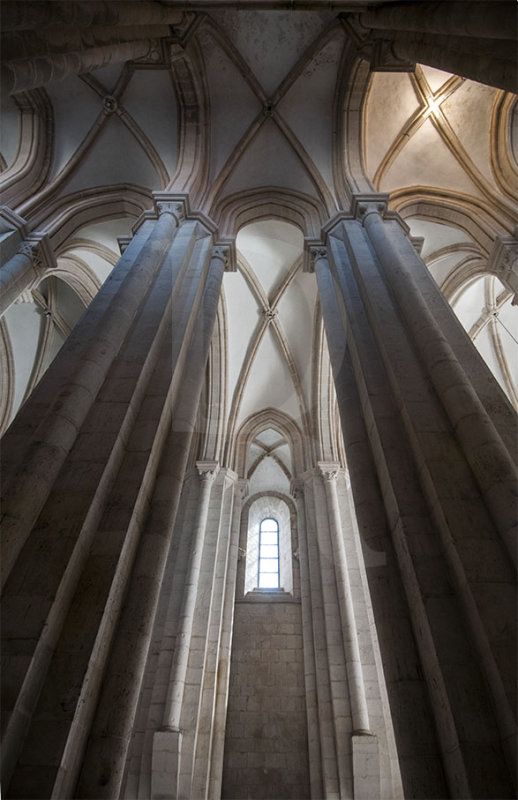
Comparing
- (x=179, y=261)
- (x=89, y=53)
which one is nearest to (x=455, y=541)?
(x=179, y=261)

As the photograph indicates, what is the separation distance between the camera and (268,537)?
13781 millimetres

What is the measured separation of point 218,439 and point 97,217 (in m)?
5.83

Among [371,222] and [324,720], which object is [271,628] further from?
[371,222]

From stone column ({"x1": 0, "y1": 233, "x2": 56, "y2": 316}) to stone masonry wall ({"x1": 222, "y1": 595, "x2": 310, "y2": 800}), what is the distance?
8.88m

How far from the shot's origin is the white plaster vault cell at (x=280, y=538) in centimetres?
1216

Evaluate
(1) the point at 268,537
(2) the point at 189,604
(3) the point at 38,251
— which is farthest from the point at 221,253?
(1) the point at 268,537

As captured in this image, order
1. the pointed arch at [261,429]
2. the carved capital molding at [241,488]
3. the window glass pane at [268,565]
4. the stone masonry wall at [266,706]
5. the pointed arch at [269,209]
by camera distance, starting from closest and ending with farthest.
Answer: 1. the pointed arch at [269,209]
2. the stone masonry wall at [266,706]
3. the carved capital molding at [241,488]
4. the pointed arch at [261,429]
5. the window glass pane at [268,565]

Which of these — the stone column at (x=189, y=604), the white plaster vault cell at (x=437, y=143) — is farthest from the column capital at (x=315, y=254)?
the stone column at (x=189, y=604)

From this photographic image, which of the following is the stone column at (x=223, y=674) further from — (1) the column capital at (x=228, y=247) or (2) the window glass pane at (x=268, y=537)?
(1) the column capital at (x=228, y=247)

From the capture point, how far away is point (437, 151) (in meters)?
8.52

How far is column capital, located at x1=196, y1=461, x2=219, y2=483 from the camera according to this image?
34.0 ft

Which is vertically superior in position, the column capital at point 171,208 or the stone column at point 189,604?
the column capital at point 171,208

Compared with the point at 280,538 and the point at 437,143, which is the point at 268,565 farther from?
the point at 437,143

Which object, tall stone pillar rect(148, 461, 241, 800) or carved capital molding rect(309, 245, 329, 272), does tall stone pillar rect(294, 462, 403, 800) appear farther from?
carved capital molding rect(309, 245, 329, 272)
